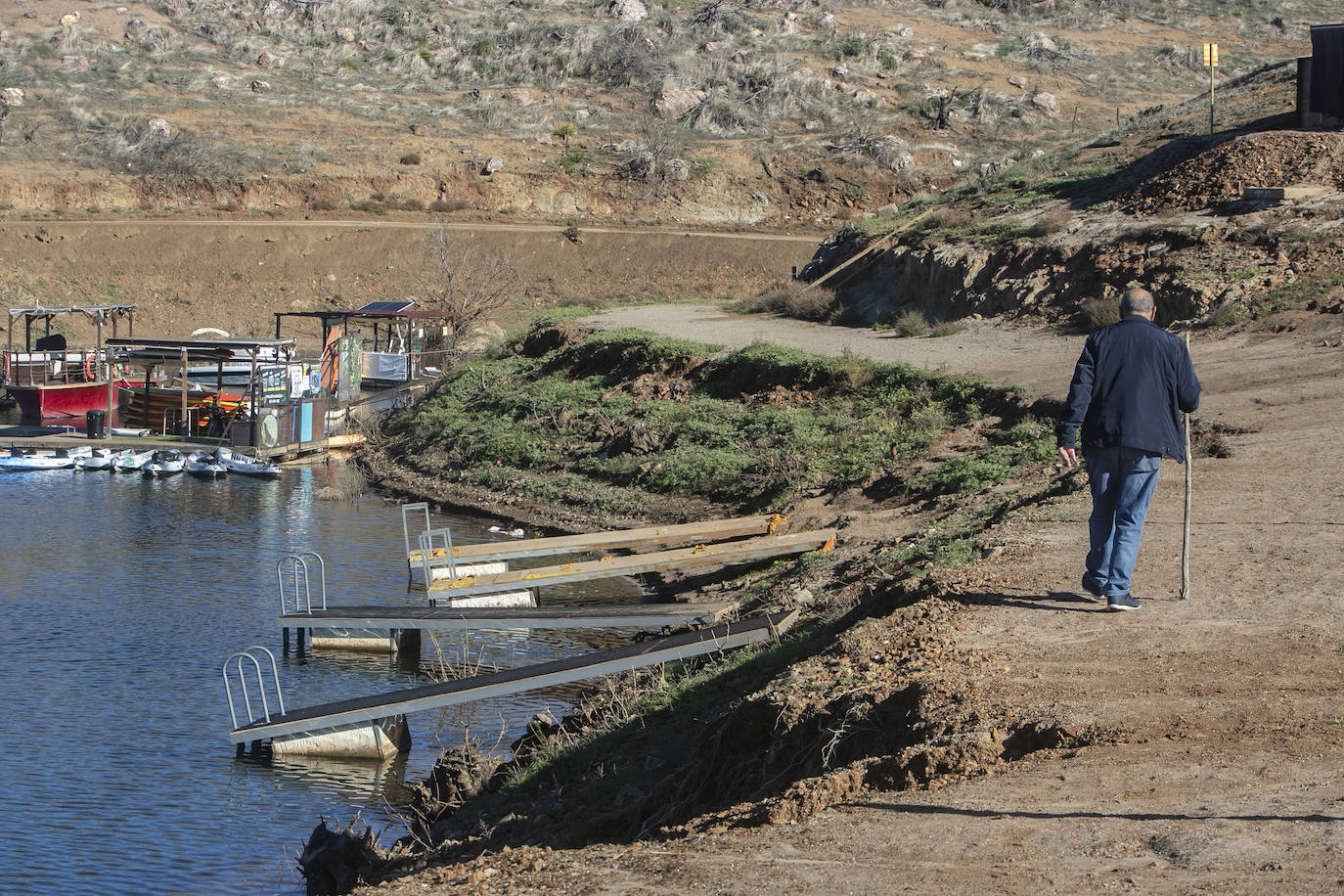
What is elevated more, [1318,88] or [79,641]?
[1318,88]

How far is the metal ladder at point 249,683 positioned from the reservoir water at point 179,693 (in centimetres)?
17

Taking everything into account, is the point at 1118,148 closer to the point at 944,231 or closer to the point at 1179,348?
the point at 944,231

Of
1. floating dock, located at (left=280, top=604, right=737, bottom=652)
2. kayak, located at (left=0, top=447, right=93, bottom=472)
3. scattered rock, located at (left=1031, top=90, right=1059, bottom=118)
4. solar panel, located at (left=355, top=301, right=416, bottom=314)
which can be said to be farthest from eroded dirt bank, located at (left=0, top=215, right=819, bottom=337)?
floating dock, located at (left=280, top=604, right=737, bottom=652)

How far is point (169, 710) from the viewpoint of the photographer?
12.3 m

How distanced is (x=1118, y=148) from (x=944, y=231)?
20.8ft

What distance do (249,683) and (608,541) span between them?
16.8ft

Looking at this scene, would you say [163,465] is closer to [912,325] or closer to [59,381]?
[59,381]

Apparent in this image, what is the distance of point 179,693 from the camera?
1280cm

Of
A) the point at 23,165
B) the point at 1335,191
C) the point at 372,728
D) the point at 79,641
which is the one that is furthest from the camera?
the point at 23,165

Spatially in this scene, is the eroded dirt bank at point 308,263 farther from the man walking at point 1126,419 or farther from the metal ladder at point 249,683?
the man walking at point 1126,419

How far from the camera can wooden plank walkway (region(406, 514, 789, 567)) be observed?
16.6 metres

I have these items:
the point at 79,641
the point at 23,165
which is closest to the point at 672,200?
the point at 23,165

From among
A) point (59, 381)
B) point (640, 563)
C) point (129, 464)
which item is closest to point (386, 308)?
point (59, 381)

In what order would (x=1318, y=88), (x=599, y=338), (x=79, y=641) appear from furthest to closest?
(x=599, y=338) → (x=1318, y=88) → (x=79, y=641)
